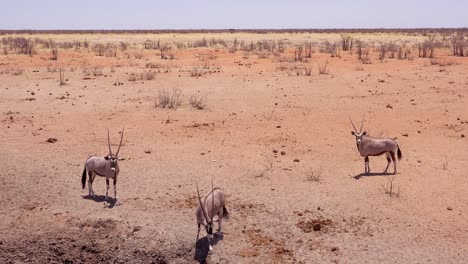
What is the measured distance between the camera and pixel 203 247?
24.4 ft

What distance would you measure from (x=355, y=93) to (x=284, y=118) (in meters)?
4.60

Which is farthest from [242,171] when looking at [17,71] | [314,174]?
[17,71]

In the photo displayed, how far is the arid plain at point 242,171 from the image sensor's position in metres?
7.60

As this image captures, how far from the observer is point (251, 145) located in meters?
12.1

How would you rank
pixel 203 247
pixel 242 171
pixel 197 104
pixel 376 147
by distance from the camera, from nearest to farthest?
pixel 203 247, pixel 376 147, pixel 242 171, pixel 197 104

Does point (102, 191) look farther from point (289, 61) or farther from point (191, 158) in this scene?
point (289, 61)

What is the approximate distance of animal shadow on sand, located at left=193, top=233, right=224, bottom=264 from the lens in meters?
7.26

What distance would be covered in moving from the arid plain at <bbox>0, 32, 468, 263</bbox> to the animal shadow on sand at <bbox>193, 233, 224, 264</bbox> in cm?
3

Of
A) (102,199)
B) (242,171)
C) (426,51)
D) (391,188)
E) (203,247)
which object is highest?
(426,51)

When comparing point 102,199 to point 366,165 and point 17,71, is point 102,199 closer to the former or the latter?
point 366,165

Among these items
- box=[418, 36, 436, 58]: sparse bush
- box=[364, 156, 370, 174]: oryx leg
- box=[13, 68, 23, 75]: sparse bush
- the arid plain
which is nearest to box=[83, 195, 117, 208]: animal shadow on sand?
the arid plain

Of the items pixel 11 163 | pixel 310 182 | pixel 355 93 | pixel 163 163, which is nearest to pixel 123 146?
pixel 163 163

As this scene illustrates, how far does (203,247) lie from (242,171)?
3076 mm

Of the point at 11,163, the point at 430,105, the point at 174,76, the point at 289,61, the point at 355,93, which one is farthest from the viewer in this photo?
the point at 289,61
